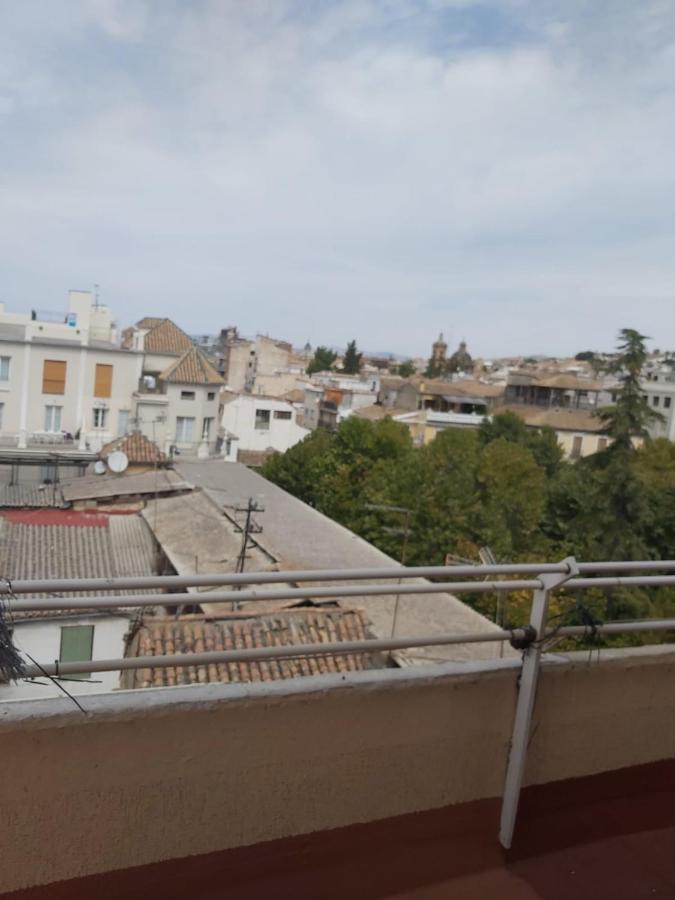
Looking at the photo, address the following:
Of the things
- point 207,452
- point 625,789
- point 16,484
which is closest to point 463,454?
point 207,452

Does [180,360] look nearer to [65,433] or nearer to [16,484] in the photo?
[65,433]

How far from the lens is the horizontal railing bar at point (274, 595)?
1.62m

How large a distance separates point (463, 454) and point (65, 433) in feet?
53.1

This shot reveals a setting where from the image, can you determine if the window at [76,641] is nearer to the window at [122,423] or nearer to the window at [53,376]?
the window at [53,376]

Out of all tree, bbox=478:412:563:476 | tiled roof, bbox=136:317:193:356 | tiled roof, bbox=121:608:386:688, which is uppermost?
tiled roof, bbox=136:317:193:356

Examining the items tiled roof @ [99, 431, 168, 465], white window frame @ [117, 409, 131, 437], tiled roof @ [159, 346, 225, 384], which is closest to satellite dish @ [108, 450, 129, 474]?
tiled roof @ [99, 431, 168, 465]

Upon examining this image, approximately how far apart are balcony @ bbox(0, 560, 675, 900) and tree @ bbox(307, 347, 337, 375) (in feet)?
316

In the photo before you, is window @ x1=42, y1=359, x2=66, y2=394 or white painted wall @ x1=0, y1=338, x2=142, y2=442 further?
window @ x1=42, y1=359, x2=66, y2=394

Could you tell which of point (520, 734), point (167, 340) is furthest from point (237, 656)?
point (167, 340)

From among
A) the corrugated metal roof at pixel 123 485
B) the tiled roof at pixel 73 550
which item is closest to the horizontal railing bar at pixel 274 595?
the tiled roof at pixel 73 550

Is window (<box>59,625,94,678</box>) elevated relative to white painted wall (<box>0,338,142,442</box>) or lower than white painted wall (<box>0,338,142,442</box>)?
lower

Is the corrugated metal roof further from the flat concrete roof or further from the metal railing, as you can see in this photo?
the metal railing

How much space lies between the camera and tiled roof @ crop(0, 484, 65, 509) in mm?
19184

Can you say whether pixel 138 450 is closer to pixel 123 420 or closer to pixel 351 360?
pixel 123 420
